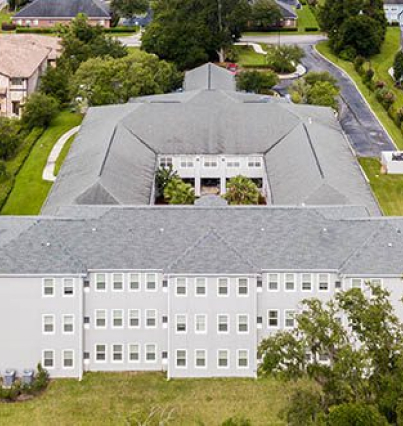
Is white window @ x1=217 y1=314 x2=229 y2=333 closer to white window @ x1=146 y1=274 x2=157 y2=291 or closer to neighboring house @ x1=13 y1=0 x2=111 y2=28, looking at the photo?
white window @ x1=146 y1=274 x2=157 y2=291

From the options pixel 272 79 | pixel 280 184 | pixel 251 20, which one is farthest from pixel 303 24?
pixel 280 184

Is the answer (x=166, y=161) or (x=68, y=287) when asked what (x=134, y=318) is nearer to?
(x=68, y=287)

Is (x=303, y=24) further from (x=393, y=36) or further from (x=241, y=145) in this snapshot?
(x=241, y=145)

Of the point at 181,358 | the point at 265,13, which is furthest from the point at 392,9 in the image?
the point at 181,358

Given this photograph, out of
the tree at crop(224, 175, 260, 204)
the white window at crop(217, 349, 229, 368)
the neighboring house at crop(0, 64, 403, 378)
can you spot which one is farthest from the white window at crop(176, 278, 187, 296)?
the tree at crop(224, 175, 260, 204)

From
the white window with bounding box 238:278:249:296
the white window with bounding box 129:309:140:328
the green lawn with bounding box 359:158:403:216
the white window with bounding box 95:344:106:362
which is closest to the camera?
the white window with bounding box 238:278:249:296

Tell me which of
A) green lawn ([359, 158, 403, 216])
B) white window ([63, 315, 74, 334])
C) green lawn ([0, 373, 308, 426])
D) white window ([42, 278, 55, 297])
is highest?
white window ([42, 278, 55, 297])
